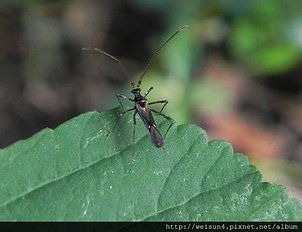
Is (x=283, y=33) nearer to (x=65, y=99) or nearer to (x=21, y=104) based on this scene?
(x=65, y=99)

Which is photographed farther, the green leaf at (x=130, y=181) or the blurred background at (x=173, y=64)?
the blurred background at (x=173, y=64)

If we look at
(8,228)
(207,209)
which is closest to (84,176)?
(8,228)

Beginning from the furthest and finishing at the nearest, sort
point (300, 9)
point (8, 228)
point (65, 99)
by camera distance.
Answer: point (65, 99) → point (300, 9) → point (8, 228)

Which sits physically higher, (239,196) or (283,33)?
(283,33)

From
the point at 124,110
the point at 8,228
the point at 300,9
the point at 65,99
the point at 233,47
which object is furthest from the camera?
the point at 65,99

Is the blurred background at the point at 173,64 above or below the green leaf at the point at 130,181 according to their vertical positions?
above
